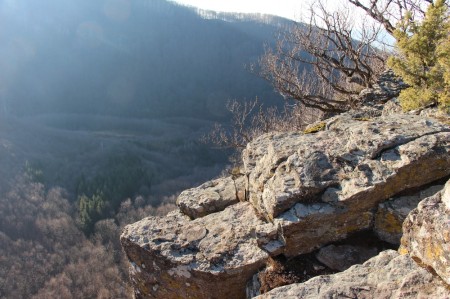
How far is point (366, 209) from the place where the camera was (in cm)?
507

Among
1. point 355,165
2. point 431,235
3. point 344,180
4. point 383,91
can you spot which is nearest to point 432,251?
point 431,235

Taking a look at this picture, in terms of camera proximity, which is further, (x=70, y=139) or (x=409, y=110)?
(x=70, y=139)

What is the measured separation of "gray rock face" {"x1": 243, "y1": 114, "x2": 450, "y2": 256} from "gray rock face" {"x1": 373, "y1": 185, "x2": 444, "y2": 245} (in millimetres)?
97

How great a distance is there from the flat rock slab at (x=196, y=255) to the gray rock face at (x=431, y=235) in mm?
2046

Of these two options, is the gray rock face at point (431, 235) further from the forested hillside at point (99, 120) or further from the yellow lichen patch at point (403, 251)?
the forested hillside at point (99, 120)

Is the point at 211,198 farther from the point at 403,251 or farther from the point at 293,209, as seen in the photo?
the point at 403,251

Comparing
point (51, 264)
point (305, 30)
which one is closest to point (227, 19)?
point (51, 264)

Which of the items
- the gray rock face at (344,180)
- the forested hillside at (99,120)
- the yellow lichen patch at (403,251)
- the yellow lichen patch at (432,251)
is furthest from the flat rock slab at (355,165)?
the forested hillside at (99,120)

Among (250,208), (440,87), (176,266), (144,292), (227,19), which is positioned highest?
(227,19)

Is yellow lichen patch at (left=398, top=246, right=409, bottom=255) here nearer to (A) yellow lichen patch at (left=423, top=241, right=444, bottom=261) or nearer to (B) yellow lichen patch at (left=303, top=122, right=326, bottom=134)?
(A) yellow lichen patch at (left=423, top=241, right=444, bottom=261)

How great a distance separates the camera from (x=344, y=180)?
5242 mm

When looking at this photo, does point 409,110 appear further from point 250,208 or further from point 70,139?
point 70,139

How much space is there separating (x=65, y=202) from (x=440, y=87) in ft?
247

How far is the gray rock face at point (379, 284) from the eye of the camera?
330 centimetres
